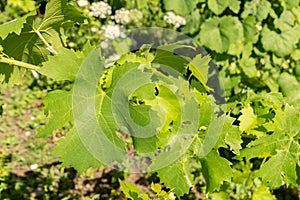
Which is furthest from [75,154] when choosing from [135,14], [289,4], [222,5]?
[135,14]

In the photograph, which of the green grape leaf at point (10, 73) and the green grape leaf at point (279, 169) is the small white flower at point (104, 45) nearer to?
the green grape leaf at point (10, 73)

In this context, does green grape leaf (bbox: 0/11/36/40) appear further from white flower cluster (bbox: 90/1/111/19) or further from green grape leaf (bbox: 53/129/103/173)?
white flower cluster (bbox: 90/1/111/19)

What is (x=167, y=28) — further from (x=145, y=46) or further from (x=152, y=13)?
→ (x=145, y=46)

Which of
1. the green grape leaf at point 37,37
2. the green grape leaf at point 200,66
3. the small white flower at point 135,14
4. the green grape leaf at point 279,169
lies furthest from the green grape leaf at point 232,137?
the small white flower at point 135,14

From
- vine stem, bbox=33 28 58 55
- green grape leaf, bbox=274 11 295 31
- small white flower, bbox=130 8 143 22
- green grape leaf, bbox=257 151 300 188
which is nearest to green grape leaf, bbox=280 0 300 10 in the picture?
green grape leaf, bbox=274 11 295 31

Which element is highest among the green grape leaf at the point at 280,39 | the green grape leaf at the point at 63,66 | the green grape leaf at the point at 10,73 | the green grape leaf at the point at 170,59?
the green grape leaf at the point at 63,66

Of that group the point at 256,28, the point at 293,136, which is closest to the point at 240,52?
the point at 256,28
